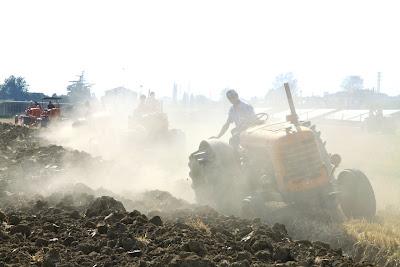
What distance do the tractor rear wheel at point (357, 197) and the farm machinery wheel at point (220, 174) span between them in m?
1.82

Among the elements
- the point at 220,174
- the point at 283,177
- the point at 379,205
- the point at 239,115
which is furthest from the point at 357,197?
the point at 239,115

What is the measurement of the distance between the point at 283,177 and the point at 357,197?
4.32ft

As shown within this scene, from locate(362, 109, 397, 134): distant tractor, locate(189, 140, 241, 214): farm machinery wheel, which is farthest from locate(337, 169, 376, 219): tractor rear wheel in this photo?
locate(362, 109, 397, 134): distant tractor

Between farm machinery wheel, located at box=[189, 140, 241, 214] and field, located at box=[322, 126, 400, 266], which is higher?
farm machinery wheel, located at box=[189, 140, 241, 214]

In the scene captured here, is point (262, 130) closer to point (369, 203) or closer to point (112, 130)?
point (369, 203)

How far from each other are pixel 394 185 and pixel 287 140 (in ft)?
18.0

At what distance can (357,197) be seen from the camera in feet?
27.1

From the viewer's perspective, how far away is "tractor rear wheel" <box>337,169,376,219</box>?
823 cm

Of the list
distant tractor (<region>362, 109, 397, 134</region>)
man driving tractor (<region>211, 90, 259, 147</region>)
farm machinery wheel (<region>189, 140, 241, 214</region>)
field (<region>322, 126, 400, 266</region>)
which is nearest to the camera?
field (<region>322, 126, 400, 266</region>)

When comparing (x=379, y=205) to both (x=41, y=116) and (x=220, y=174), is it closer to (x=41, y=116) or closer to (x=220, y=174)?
(x=220, y=174)

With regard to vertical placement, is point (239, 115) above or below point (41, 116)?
above

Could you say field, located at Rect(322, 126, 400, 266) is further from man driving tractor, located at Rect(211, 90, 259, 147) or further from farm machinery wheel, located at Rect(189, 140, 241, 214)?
man driving tractor, located at Rect(211, 90, 259, 147)

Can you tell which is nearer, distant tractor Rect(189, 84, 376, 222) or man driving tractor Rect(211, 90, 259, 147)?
distant tractor Rect(189, 84, 376, 222)

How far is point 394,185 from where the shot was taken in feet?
40.4
